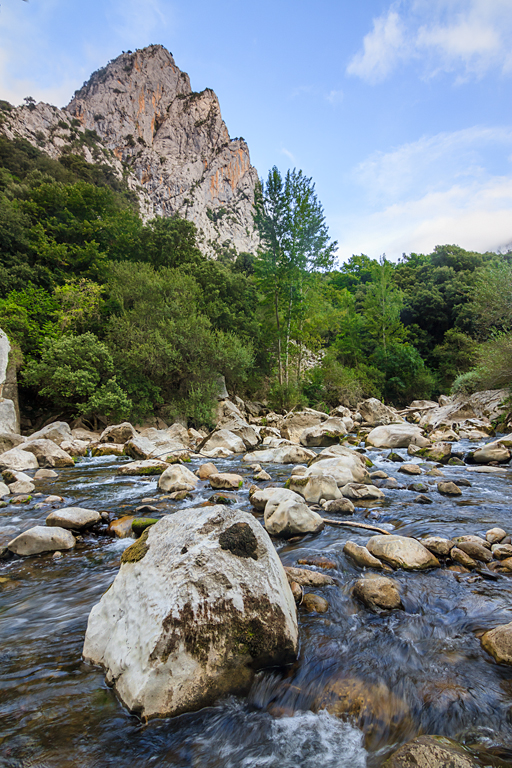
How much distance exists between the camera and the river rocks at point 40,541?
3.94m

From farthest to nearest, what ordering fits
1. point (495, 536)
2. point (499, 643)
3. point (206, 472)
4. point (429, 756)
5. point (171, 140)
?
point (171, 140) < point (206, 472) < point (495, 536) < point (499, 643) < point (429, 756)

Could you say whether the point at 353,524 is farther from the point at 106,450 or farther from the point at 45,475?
the point at 106,450

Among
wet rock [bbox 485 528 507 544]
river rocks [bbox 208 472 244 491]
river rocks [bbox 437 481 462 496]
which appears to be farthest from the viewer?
river rocks [bbox 208 472 244 491]

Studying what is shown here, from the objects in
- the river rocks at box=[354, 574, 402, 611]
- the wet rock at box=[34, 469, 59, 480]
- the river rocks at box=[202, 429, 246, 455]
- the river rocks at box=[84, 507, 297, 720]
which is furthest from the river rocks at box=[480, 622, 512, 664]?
the river rocks at box=[202, 429, 246, 455]

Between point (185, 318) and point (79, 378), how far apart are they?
6.92 m

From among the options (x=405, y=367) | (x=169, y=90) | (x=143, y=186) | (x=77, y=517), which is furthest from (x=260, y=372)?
(x=169, y=90)

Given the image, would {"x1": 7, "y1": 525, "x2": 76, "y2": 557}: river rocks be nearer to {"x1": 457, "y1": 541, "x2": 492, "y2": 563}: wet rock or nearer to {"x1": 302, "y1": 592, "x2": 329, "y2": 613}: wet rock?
{"x1": 302, "y1": 592, "x2": 329, "y2": 613}: wet rock

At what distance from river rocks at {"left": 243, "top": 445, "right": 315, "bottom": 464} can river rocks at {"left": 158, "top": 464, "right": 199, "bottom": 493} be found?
372cm

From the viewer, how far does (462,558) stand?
3.49 meters

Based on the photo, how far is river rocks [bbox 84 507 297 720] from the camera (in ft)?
6.02

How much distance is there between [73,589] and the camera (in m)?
3.21

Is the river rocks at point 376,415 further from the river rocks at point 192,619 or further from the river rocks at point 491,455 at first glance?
the river rocks at point 192,619

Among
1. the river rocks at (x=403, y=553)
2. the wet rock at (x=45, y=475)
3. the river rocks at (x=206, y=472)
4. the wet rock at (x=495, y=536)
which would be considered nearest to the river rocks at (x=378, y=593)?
the river rocks at (x=403, y=553)

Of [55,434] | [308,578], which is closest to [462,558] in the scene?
[308,578]
